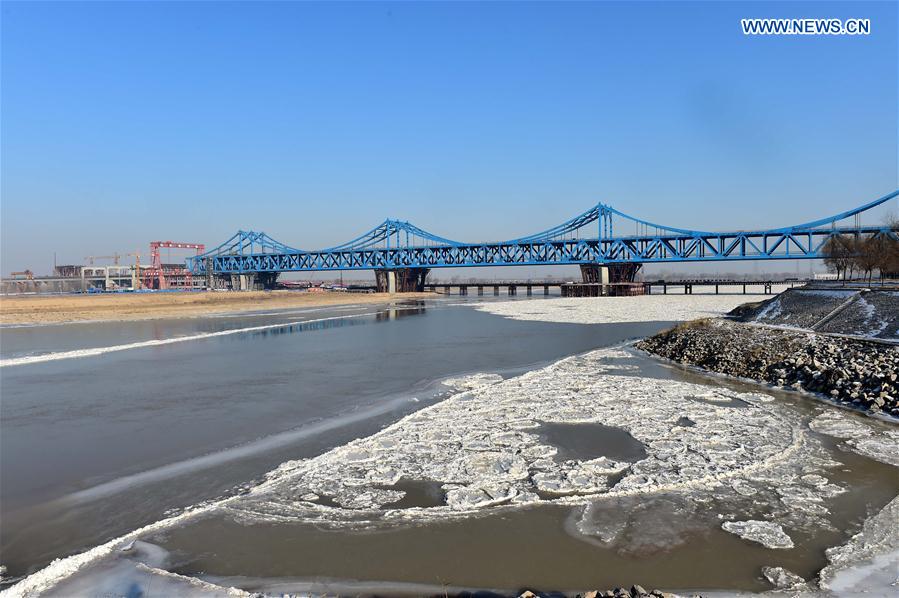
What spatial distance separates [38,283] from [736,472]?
175676 mm

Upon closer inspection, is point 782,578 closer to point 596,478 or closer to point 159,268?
point 596,478

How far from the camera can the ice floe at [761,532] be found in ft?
17.8

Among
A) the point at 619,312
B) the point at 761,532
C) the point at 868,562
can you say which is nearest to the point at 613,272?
the point at 619,312

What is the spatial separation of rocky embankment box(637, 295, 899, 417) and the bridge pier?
9137cm

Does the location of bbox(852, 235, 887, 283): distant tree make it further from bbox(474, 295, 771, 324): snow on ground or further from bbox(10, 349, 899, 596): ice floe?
bbox(10, 349, 899, 596): ice floe

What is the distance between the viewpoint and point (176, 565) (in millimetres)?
5129

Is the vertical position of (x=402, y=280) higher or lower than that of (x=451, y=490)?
higher

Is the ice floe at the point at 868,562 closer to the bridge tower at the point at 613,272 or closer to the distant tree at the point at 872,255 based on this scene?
the distant tree at the point at 872,255

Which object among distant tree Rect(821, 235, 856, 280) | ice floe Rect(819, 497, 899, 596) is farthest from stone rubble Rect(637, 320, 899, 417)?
distant tree Rect(821, 235, 856, 280)

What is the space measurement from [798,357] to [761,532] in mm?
10720

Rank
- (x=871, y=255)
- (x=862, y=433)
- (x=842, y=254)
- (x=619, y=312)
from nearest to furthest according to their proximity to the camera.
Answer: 1. (x=862, y=433)
2. (x=871, y=255)
3. (x=619, y=312)
4. (x=842, y=254)

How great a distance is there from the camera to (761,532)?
5641 millimetres

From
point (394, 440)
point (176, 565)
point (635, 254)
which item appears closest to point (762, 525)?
point (394, 440)

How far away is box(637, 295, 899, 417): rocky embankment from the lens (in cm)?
1168
